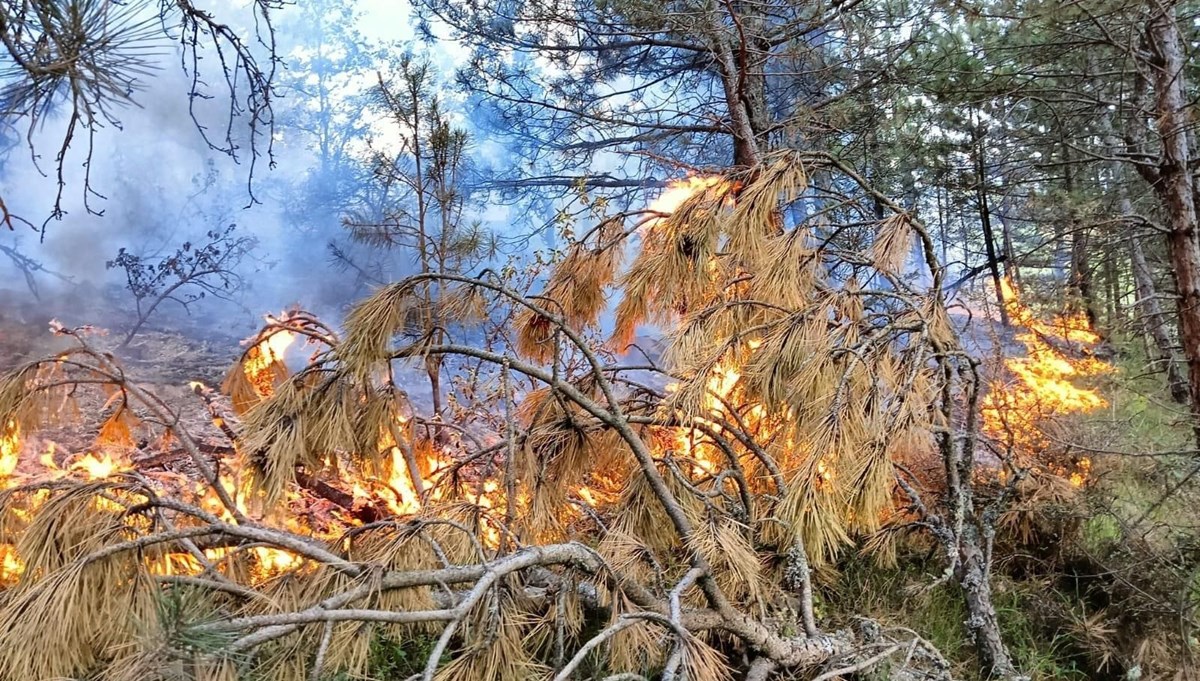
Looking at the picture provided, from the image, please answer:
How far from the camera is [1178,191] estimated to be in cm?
171

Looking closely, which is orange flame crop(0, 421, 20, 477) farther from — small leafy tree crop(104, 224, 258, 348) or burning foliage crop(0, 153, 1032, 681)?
small leafy tree crop(104, 224, 258, 348)

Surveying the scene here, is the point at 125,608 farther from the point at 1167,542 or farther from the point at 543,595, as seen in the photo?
A: the point at 1167,542

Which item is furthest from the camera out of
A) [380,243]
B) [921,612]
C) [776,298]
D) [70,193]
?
[380,243]

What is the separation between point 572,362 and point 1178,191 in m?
1.65

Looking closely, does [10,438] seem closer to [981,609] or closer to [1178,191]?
[981,609]

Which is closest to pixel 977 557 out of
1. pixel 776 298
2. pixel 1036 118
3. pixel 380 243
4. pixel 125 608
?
pixel 776 298

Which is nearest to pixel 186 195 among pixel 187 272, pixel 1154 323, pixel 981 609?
pixel 187 272

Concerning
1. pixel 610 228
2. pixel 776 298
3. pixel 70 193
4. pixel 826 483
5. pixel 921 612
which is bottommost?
pixel 921 612

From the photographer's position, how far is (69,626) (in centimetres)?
75

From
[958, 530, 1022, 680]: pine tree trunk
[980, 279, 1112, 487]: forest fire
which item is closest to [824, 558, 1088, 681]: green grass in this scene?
[958, 530, 1022, 680]: pine tree trunk

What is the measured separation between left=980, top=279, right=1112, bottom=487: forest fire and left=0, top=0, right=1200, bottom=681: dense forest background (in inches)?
0.7

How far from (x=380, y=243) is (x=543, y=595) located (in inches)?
80.8

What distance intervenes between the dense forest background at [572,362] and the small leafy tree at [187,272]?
0.04ft

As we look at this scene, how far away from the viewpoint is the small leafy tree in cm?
248
